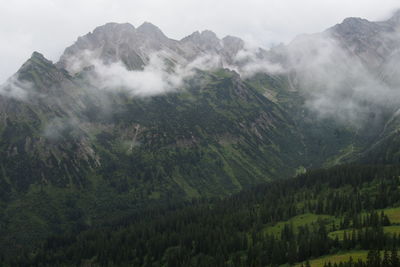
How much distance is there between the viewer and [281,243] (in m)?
199

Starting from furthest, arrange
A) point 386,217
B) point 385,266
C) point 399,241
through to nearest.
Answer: point 386,217 < point 399,241 < point 385,266

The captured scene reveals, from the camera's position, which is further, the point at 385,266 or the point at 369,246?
the point at 369,246

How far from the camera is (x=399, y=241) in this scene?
166875 millimetres

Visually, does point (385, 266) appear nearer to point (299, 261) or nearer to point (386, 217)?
point (299, 261)

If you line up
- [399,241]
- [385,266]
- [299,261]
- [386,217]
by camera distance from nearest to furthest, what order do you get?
[385,266] < [399,241] < [299,261] < [386,217]

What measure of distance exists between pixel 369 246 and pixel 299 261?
28.8 metres

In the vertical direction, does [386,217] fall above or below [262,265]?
above

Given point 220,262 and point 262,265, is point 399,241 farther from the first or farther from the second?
point 220,262

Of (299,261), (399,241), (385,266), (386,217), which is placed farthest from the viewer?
(386,217)

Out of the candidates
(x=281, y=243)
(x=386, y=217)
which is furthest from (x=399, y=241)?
(x=281, y=243)

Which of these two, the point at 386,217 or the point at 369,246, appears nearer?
the point at 369,246

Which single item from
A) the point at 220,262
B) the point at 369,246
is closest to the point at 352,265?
the point at 369,246

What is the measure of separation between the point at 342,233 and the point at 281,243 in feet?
91.2

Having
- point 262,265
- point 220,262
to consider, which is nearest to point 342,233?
point 262,265
